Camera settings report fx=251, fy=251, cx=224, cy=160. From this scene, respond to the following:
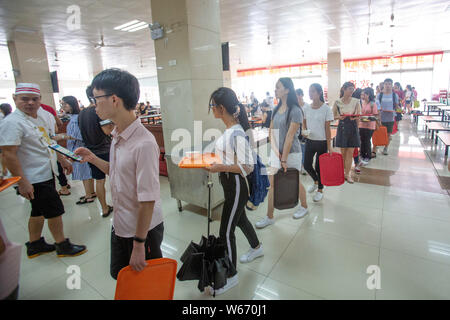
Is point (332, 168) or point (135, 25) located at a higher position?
point (135, 25)

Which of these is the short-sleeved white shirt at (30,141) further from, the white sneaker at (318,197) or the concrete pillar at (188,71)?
the white sneaker at (318,197)

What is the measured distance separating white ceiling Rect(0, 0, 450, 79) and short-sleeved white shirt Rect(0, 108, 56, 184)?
405 cm

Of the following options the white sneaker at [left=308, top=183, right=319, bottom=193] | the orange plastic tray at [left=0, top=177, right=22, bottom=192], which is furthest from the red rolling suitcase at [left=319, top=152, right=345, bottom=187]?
the orange plastic tray at [left=0, top=177, right=22, bottom=192]

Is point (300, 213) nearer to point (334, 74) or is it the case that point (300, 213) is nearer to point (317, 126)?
point (317, 126)

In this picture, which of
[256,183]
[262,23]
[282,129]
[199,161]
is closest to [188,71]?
[282,129]

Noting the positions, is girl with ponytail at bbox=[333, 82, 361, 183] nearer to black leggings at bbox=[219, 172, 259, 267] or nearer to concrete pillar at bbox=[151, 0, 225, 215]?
concrete pillar at bbox=[151, 0, 225, 215]

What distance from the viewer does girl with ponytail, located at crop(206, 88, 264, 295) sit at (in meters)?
1.65

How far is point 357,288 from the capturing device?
71.1 inches

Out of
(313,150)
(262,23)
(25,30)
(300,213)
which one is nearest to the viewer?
(300,213)

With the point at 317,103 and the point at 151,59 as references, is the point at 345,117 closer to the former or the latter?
the point at 317,103

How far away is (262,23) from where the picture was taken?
720 cm

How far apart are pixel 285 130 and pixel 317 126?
849 millimetres

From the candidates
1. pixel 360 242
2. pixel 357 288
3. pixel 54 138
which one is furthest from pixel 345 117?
pixel 54 138

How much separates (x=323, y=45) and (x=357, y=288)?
444 inches
